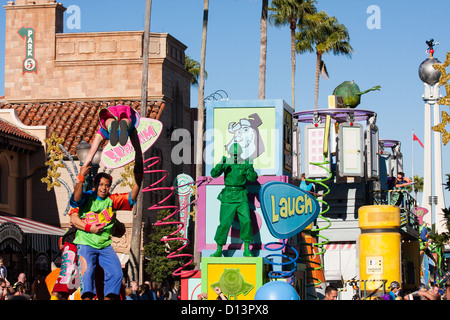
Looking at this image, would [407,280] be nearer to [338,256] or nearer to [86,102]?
[338,256]

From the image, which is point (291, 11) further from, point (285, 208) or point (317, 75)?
point (285, 208)

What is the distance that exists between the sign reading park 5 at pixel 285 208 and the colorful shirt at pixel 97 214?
6.40m

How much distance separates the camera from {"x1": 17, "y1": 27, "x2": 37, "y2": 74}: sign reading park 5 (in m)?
38.7

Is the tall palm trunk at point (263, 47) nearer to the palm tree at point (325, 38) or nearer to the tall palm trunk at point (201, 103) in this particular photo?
the tall palm trunk at point (201, 103)

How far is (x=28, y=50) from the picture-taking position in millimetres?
38781

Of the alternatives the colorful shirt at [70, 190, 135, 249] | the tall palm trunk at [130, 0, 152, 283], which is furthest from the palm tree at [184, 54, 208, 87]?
the colorful shirt at [70, 190, 135, 249]

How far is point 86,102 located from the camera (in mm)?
37375

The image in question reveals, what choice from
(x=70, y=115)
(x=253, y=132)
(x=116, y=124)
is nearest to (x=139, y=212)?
(x=70, y=115)

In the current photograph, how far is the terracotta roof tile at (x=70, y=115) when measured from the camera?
33781mm

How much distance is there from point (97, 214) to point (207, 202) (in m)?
8.72

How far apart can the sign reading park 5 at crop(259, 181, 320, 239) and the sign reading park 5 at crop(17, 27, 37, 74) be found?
80.1 ft

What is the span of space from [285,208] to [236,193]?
39.9 inches

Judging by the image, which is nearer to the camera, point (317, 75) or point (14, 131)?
point (14, 131)
